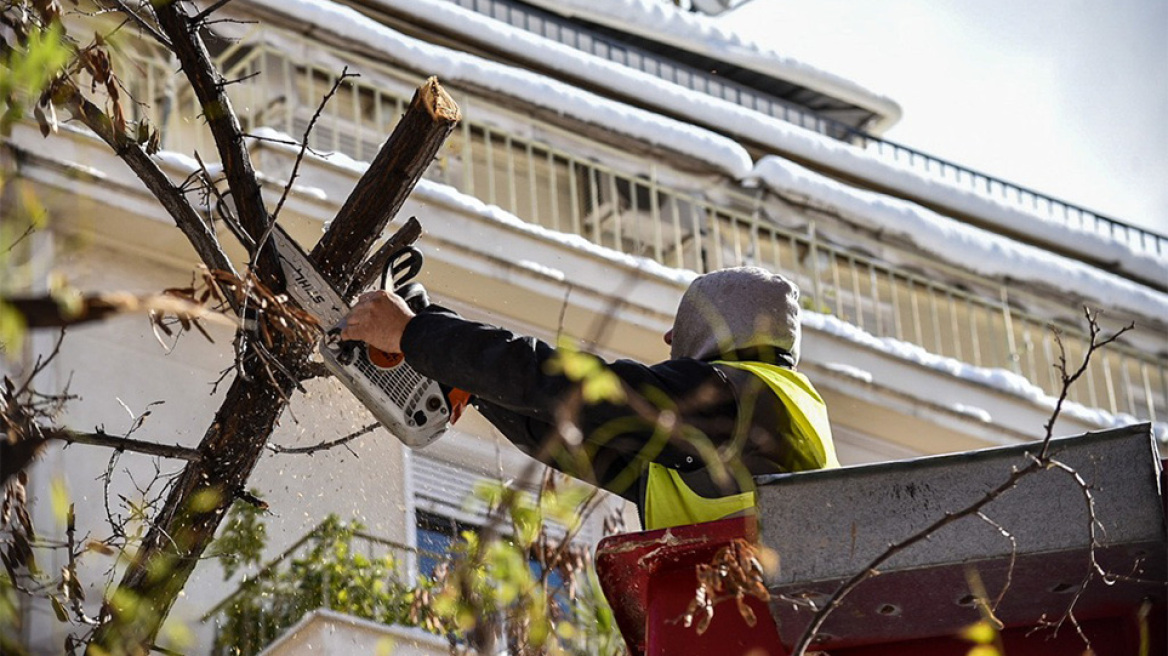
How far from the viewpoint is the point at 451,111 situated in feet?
16.1

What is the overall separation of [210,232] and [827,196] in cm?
795

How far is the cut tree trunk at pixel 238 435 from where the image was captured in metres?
4.57

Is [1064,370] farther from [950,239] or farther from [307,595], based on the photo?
[950,239]

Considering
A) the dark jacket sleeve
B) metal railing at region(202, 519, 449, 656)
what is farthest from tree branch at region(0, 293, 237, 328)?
metal railing at region(202, 519, 449, 656)

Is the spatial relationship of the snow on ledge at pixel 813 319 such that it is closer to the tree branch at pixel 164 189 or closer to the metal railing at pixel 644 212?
the metal railing at pixel 644 212

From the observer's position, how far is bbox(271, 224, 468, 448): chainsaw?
15.3 feet

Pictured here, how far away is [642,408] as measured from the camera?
13.8ft

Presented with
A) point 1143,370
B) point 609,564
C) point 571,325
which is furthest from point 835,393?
point 609,564

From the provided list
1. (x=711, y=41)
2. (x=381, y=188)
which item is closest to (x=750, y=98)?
(x=711, y=41)

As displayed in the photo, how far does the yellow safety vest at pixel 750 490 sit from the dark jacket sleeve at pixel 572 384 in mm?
65

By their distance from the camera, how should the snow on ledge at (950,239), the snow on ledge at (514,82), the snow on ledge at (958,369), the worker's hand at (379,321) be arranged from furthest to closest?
1. the snow on ledge at (950,239)
2. the snow on ledge at (958,369)
3. the snow on ledge at (514,82)
4. the worker's hand at (379,321)

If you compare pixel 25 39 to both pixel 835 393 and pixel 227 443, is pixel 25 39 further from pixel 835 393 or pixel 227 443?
pixel 835 393

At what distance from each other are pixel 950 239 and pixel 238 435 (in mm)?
8621

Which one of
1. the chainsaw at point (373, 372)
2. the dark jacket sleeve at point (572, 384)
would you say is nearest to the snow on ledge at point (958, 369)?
the chainsaw at point (373, 372)
